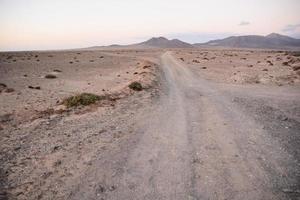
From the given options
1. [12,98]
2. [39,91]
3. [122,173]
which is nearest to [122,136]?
[122,173]

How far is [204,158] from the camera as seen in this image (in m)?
8.21

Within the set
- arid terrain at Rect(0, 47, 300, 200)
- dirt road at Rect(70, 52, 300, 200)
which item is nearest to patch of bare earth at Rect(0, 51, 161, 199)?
arid terrain at Rect(0, 47, 300, 200)

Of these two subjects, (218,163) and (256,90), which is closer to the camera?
(218,163)

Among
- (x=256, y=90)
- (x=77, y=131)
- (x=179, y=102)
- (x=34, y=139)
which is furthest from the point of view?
(x=256, y=90)

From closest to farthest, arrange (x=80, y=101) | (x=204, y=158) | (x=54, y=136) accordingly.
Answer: (x=204, y=158), (x=54, y=136), (x=80, y=101)

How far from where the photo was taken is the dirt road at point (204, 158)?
6535mm

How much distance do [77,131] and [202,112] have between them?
588cm

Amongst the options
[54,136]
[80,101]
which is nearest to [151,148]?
[54,136]

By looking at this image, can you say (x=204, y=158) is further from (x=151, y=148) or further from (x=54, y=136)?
(x=54, y=136)

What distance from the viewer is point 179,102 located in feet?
51.1

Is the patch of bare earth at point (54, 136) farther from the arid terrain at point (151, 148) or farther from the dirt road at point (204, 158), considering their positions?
the dirt road at point (204, 158)

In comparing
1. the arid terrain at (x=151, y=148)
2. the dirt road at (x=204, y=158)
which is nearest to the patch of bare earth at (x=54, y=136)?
the arid terrain at (x=151, y=148)

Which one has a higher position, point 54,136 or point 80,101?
point 80,101

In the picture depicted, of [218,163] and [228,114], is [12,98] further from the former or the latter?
[218,163]
